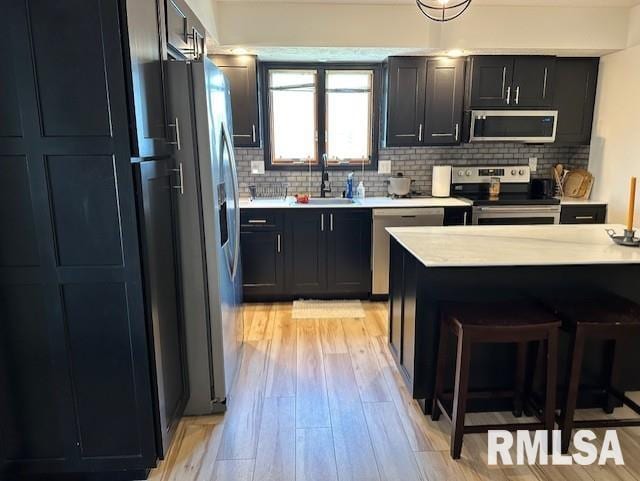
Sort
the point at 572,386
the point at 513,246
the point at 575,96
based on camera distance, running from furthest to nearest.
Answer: the point at 575,96
the point at 513,246
the point at 572,386

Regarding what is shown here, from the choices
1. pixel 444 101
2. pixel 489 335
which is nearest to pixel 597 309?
pixel 489 335

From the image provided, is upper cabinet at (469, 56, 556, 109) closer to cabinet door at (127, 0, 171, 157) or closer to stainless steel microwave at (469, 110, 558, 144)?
stainless steel microwave at (469, 110, 558, 144)

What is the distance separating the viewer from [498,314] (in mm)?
2035

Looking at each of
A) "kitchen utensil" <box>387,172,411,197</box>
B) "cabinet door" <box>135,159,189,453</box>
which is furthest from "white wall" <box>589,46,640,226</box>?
Result: "cabinet door" <box>135,159,189,453</box>

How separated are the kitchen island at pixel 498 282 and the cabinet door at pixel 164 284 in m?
1.17

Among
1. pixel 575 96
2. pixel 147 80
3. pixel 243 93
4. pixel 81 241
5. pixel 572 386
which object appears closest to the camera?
pixel 81 241

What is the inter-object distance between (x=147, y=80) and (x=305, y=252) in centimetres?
240

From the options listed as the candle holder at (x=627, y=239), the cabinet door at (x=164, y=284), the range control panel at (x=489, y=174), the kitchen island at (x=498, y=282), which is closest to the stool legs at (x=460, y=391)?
the kitchen island at (x=498, y=282)

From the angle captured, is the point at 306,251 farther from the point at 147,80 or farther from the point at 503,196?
the point at 147,80

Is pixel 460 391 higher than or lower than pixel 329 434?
higher

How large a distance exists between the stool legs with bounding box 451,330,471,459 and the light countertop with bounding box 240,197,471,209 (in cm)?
206

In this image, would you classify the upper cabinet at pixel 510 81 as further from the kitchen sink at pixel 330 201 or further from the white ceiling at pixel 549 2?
the kitchen sink at pixel 330 201

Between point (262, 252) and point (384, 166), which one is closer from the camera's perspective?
point (262, 252)

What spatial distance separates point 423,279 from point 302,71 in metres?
2.82
